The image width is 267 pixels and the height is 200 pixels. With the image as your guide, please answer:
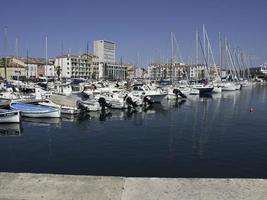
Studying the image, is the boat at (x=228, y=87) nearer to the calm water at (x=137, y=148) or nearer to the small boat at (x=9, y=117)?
the calm water at (x=137, y=148)

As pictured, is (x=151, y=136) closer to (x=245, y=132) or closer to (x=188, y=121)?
(x=245, y=132)

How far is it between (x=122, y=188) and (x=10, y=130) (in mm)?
21182

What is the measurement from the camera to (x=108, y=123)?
2786 cm

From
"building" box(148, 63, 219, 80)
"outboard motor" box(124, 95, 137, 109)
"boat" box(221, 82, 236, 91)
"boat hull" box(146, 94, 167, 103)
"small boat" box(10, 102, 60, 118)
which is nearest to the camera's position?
"small boat" box(10, 102, 60, 118)

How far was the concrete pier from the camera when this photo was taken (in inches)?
166

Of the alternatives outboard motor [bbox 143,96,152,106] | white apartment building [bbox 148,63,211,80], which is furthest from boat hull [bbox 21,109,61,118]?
white apartment building [bbox 148,63,211,80]

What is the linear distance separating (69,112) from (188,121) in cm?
1159

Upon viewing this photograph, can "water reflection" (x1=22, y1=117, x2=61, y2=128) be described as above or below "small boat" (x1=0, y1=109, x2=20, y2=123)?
below

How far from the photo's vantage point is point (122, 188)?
446cm

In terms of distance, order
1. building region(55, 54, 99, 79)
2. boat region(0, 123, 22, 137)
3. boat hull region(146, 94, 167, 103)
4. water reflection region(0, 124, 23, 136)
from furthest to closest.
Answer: building region(55, 54, 99, 79)
boat hull region(146, 94, 167, 103)
water reflection region(0, 124, 23, 136)
boat region(0, 123, 22, 137)

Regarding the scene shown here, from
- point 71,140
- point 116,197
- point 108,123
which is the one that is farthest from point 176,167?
point 108,123

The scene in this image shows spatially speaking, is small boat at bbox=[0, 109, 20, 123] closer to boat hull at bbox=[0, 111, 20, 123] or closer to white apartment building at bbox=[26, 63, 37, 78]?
boat hull at bbox=[0, 111, 20, 123]

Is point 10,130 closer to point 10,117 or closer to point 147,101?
point 10,117

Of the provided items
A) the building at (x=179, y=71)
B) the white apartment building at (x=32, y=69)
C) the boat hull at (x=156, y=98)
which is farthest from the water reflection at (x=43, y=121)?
the white apartment building at (x=32, y=69)
